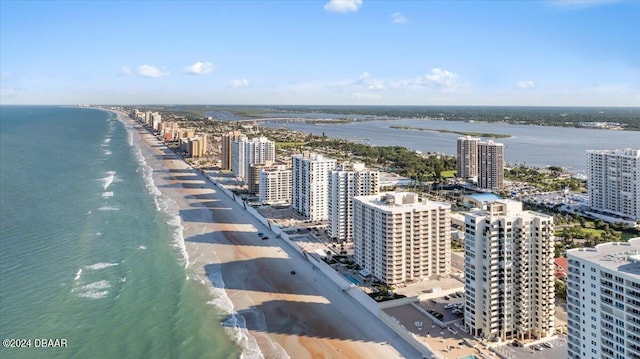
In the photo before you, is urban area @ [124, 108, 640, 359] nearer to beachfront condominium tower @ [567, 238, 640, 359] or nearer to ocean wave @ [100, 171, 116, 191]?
beachfront condominium tower @ [567, 238, 640, 359]

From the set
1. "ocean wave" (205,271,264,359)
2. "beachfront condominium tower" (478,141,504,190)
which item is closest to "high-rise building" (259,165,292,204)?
"ocean wave" (205,271,264,359)

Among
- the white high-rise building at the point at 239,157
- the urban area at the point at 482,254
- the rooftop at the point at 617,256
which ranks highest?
the white high-rise building at the point at 239,157

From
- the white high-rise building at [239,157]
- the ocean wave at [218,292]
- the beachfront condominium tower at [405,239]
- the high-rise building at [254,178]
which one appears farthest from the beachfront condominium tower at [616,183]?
the white high-rise building at [239,157]

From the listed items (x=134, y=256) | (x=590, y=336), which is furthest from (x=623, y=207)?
(x=134, y=256)

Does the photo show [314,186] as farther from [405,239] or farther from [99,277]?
[99,277]

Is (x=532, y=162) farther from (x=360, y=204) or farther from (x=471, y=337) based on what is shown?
(x=471, y=337)

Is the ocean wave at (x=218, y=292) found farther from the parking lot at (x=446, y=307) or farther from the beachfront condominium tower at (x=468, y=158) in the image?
the beachfront condominium tower at (x=468, y=158)
